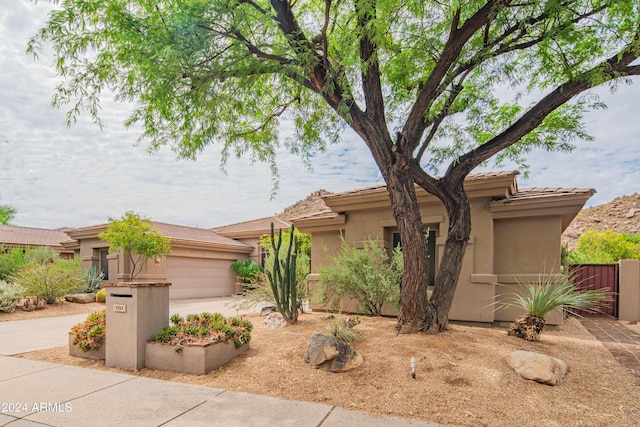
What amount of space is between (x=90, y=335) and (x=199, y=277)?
1323 cm

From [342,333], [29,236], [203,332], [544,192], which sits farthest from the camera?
[29,236]

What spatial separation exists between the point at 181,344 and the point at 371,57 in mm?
A: 5456

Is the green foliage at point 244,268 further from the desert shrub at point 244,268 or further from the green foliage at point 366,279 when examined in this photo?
the green foliage at point 366,279

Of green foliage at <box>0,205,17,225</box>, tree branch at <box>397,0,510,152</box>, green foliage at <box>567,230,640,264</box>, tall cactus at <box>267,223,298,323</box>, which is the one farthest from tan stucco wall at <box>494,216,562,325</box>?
green foliage at <box>0,205,17,225</box>

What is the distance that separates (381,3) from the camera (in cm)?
508

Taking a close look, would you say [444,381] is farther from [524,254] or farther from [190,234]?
[190,234]

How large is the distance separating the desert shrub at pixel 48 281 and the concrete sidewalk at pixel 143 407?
900 centimetres

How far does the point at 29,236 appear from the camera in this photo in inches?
866

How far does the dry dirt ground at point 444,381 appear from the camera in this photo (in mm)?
3703

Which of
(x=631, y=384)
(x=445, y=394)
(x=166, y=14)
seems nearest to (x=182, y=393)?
(x=445, y=394)

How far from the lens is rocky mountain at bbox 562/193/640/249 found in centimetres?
3747

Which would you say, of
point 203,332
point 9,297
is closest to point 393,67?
point 203,332

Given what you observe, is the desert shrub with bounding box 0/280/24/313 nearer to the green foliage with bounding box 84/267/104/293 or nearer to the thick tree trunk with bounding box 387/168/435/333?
the green foliage with bounding box 84/267/104/293

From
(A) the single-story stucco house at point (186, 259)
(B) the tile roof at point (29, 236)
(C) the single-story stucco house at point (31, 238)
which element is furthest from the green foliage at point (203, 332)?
(B) the tile roof at point (29, 236)
